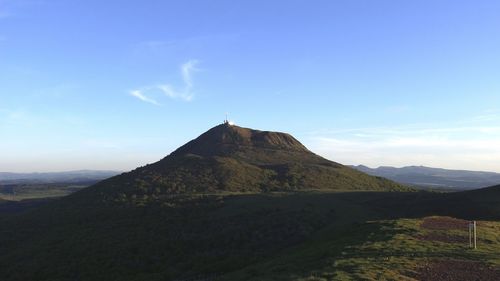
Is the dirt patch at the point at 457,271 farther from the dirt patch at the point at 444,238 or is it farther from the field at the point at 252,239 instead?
the dirt patch at the point at 444,238

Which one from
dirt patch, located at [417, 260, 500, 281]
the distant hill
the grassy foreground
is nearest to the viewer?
dirt patch, located at [417, 260, 500, 281]

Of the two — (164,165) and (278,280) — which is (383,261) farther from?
(164,165)

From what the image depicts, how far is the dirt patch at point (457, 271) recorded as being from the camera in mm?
21172

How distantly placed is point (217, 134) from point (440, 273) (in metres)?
126

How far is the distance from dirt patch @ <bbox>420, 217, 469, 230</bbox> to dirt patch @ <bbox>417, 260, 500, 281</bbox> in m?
13.9

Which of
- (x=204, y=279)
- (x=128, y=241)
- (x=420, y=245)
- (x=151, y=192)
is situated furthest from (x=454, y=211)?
(x=151, y=192)

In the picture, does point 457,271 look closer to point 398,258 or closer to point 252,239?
point 398,258

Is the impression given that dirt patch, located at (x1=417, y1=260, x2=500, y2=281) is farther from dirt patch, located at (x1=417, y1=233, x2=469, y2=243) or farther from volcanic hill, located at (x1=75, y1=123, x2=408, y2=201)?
volcanic hill, located at (x1=75, y1=123, x2=408, y2=201)

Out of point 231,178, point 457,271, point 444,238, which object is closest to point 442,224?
point 444,238

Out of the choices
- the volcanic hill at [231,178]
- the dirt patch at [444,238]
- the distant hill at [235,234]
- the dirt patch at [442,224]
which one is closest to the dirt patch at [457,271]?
the distant hill at [235,234]

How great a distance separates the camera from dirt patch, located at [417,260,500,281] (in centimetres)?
2117

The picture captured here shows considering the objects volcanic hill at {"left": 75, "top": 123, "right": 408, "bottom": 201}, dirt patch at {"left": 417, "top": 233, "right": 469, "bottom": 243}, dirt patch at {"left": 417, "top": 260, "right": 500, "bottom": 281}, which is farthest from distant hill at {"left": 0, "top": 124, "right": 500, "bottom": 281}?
volcanic hill at {"left": 75, "top": 123, "right": 408, "bottom": 201}

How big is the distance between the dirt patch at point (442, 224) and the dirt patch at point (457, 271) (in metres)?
13.9

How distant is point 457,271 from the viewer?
2261cm
